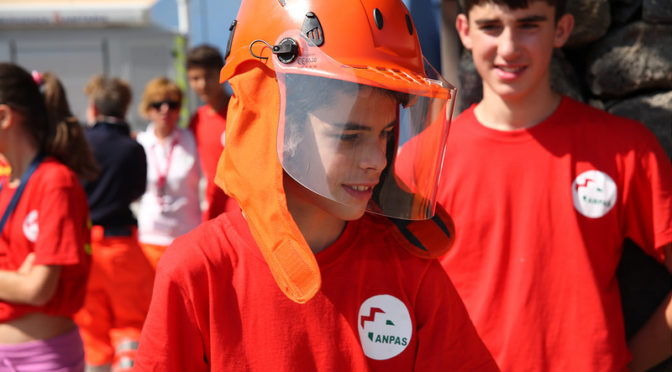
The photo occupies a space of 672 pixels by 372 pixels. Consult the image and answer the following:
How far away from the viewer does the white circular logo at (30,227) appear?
254 cm

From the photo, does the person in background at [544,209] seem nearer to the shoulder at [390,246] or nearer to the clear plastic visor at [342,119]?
the shoulder at [390,246]

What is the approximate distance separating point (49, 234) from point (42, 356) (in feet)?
1.51

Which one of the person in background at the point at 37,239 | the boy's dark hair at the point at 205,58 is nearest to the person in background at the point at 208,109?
the boy's dark hair at the point at 205,58

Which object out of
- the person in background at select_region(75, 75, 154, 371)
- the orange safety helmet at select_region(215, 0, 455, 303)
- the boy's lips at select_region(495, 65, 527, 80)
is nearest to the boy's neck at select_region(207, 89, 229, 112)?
the person in background at select_region(75, 75, 154, 371)

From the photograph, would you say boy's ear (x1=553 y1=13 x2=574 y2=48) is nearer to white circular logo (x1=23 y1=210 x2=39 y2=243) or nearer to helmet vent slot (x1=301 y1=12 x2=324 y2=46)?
helmet vent slot (x1=301 y1=12 x2=324 y2=46)

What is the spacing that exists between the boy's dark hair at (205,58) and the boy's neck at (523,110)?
10.2 ft

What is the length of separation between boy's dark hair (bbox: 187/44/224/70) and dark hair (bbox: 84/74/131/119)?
514 millimetres

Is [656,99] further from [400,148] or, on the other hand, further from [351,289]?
[351,289]

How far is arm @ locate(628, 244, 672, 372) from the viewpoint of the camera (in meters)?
2.22

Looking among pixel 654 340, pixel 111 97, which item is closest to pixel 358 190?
pixel 654 340

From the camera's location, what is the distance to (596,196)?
209cm

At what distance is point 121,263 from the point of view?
165 inches

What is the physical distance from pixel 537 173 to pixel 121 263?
287cm

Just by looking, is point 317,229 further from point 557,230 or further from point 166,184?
point 166,184
